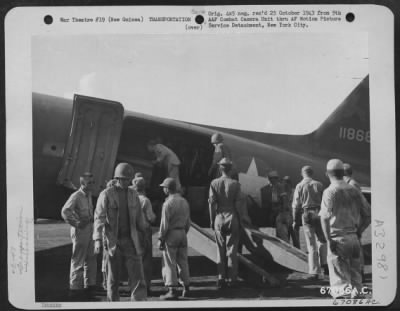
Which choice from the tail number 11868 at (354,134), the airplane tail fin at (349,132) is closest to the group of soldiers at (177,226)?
the airplane tail fin at (349,132)

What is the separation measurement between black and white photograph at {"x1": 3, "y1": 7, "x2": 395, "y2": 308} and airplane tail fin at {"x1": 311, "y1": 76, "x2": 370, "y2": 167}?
12 millimetres

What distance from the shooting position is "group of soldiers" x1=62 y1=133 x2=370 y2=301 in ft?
22.2

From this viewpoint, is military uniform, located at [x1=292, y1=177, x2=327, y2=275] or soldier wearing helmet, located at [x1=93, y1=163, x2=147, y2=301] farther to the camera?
military uniform, located at [x1=292, y1=177, x2=327, y2=275]

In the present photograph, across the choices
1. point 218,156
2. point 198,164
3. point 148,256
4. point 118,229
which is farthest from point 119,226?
point 218,156

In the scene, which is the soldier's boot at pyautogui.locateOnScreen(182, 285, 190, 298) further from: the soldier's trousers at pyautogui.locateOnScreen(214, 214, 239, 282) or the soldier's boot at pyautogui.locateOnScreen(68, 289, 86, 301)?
the soldier's boot at pyautogui.locateOnScreen(68, 289, 86, 301)

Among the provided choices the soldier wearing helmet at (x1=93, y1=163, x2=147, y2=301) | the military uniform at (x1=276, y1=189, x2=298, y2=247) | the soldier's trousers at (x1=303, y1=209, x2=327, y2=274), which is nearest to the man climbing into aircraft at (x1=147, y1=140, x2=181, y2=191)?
the soldier wearing helmet at (x1=93, y1=163, x2=147, y2=301)

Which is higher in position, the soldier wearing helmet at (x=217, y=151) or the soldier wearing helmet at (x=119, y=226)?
the soldier wearing helmet at (x=217, y=151)

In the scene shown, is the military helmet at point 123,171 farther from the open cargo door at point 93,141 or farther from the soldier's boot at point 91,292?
the soldier's boot at point 91,292

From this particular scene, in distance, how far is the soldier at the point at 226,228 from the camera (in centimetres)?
685

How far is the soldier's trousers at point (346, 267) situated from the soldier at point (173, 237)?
124 centimetres

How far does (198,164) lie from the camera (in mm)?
6867

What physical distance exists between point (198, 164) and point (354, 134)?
1347 millimetres

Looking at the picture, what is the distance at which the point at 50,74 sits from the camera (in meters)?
6.79

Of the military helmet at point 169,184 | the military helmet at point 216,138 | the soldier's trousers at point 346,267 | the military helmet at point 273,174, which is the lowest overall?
the soldier's trousers at point 346,267
